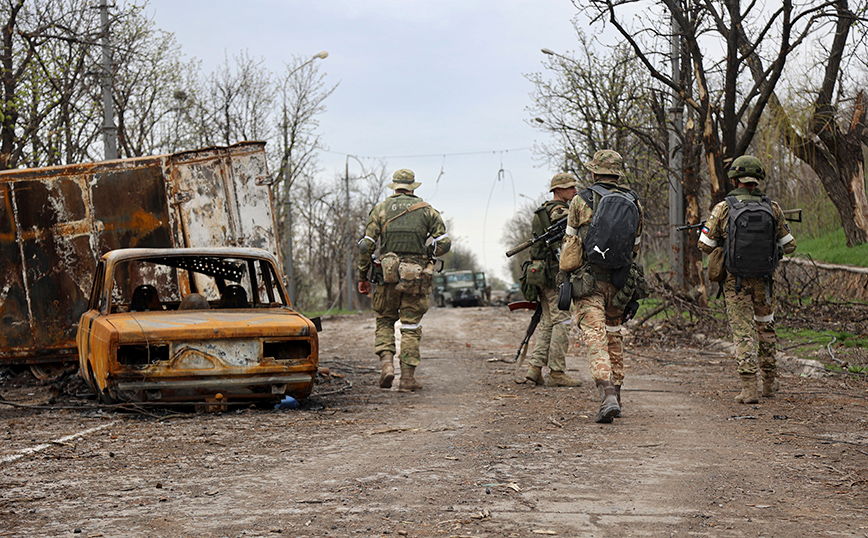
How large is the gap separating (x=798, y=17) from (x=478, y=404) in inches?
326

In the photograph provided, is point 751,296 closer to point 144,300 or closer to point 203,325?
point 203,325

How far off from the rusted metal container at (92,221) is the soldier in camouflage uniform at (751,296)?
5172mm

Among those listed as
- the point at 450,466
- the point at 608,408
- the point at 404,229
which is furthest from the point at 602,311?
the point at 404,229

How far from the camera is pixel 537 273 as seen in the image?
898 centimetres

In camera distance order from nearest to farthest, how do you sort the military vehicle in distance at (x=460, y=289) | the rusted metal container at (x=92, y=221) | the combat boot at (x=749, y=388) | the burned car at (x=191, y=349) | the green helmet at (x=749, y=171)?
the burned car at (x=191, y=349) < the combat boot at (x=749, y=388) < the green helmet at (x=749, y=171) < the rusted metal container at (x=92, y=221) < the military vehicle in distance at (x=460, y=289)

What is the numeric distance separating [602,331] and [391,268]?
8.91ft

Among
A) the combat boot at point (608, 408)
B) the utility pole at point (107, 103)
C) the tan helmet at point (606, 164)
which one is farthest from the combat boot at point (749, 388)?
the utility pole at point (107, 103)

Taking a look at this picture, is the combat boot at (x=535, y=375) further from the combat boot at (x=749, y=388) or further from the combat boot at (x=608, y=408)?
the combat boot at (x=608, y=408)

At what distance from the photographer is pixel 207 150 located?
1045cm

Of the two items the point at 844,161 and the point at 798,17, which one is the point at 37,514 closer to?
the point at 798,17

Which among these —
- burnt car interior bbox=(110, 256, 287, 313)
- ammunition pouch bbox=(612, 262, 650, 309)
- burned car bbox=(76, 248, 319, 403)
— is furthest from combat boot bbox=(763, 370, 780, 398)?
burnt car interior bbox=(110, 256, 287, 313)

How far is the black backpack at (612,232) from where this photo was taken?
6.75 metres

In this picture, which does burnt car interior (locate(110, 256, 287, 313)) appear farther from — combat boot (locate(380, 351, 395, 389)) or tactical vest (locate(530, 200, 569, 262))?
tactical vest (locate(530, 200, 569, 262))

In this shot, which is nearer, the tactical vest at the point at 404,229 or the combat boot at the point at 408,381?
the combat boot at the point at 408,381
